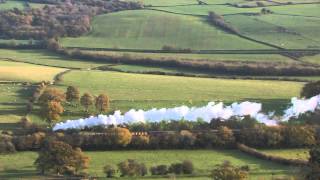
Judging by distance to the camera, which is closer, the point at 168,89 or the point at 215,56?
the point at 168,89

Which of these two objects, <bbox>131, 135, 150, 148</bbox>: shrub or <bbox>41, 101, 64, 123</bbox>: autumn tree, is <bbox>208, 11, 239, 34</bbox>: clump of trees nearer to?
<bbox>41, 101, 64, 123</bbox>: autumn tree

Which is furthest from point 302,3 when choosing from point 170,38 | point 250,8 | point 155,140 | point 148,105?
point 155,140

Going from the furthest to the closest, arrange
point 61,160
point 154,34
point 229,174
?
1. point 154,34
2. point 61,160
3. point 229,174

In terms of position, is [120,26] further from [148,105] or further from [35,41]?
[148,105]

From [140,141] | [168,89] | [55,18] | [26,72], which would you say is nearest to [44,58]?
[26,72]

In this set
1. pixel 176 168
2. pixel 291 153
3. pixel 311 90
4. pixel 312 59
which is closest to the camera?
pixel 176 168

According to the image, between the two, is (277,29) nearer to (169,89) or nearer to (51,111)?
(169,89)

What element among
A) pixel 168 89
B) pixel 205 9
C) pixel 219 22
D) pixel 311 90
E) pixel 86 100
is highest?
pixel 205 9
